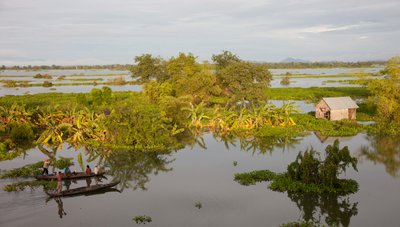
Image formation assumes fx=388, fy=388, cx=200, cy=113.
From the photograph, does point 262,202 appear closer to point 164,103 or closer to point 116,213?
point 116,213

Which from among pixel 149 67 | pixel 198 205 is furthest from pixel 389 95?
pixel 149 67

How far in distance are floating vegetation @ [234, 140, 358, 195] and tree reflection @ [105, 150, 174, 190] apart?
5776 millimetres

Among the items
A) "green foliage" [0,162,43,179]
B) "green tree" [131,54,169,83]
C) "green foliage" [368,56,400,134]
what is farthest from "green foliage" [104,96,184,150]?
"green tree" [131,54,169,83]

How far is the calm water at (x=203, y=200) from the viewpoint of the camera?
16516 mm

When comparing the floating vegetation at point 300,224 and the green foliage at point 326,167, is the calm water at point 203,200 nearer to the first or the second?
the floating vegetation at point 300,224

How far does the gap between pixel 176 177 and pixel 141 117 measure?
9.25 metres

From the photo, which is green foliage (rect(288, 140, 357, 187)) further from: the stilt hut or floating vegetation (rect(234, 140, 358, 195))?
the stilt hut

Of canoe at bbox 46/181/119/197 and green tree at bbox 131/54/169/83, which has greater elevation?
green tree at bbox 131/54/169/83

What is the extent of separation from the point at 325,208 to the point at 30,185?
50.3 feet

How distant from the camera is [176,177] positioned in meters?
22.5

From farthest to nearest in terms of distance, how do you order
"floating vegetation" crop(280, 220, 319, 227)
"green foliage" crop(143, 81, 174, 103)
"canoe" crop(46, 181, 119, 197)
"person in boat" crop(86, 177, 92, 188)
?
"green foliage" crop(143, 81, 174, 103) → "person in boat" crop(86, 177, 92, 188) → "canoe" crop(46, 181, 119, 197) → "floating vegetation" crop(280, 220, 319, 227)

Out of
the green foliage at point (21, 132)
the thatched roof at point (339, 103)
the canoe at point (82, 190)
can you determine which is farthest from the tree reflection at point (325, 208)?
the green foliage at point (21, 132)

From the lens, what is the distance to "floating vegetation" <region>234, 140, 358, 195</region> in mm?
19703

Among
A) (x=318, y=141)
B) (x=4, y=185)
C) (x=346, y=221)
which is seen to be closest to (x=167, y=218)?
(x=346, y=221)
